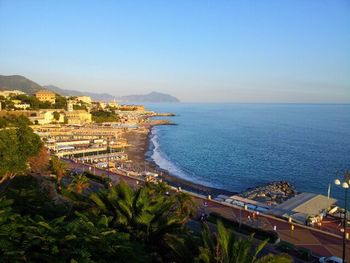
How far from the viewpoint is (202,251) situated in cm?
646

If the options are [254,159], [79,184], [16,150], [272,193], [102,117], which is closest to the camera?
[79,184]

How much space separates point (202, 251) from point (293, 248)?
324 inches

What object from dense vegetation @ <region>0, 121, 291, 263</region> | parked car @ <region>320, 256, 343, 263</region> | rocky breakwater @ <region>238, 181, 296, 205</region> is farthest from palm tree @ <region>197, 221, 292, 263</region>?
rocky breakwater @ <region>238, 181, 296, 205</region>

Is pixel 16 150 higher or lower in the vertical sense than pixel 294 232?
higher

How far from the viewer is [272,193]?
29.2m

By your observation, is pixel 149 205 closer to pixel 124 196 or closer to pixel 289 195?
pixel 124 196

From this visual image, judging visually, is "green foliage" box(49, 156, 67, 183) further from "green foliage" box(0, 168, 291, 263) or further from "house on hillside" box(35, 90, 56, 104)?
"house on hillside" box(35, 90, 56, 104)

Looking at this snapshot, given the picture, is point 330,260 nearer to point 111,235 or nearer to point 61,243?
point 111,235

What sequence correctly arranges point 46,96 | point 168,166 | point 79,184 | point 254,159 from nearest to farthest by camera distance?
point 79,184, point 168,166, point 254,159, point 46,96

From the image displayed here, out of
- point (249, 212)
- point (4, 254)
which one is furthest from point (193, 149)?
point (4, 254)

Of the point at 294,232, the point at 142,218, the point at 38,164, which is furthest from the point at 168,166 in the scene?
the point at 142,218

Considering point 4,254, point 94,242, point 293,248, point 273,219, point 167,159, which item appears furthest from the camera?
point 167,159

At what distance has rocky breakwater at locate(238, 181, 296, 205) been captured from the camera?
90.4ft

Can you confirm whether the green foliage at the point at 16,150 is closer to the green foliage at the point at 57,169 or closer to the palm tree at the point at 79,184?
the green foliage at the point at 57,169
